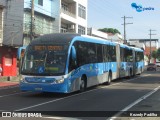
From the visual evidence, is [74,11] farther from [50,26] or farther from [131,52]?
[131,52]

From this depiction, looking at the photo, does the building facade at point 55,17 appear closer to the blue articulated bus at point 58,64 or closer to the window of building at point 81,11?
the window of building at point 81,11

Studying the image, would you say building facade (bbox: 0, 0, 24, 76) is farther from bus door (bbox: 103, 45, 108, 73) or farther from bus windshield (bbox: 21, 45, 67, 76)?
bus windshield (bbox: 21, 45, 67, 76)

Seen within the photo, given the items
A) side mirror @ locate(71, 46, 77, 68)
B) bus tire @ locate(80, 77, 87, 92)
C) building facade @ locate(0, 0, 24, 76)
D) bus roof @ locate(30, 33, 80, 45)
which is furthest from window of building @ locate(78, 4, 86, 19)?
side mirror @ locate(71, 46, 77, 68)

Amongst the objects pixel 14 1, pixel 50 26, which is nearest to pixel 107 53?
pixel 14 1

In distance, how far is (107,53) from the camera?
85.5 feet

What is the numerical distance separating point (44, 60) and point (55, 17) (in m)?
31.0

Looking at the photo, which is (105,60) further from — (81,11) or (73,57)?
(81,11)

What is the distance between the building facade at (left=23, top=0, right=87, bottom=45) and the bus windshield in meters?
16.8

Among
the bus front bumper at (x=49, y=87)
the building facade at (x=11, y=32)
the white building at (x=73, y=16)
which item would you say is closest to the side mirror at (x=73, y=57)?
the bus front bumper at (x=49, y=87)

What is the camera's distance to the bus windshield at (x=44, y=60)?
18.0m

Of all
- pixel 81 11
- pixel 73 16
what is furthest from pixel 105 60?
pixel 81 11

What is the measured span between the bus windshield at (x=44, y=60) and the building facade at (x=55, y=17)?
55.3ft

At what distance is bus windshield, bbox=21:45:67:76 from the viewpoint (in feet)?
59.1

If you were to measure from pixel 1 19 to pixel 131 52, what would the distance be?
13287 millimetres
